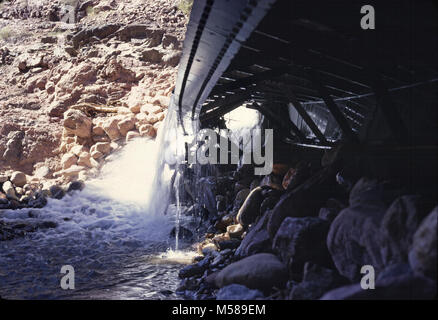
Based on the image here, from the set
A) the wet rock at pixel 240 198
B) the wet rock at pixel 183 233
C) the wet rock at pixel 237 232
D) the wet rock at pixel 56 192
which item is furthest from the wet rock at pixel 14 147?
the wet rock at pixel 237 232

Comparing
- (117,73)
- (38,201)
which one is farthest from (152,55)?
(38,201)

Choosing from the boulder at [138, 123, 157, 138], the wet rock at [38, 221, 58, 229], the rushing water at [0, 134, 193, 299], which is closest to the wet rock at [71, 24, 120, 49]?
the boulder at [138, 123, 157, 138]

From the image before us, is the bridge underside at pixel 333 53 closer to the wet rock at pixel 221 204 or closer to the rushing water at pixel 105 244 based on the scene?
the rushing water at pixel 105 244

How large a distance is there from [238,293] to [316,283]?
0.92m

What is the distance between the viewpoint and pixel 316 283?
273 cm

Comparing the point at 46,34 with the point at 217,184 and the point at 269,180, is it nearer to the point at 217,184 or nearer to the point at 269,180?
the point at 217,184

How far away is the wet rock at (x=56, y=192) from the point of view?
11103 millimetres

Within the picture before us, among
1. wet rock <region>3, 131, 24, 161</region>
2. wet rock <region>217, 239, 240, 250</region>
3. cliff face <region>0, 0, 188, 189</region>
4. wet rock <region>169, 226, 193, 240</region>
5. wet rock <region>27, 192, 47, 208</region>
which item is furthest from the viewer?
cliff face <region>0, 0, 188, 189</region>

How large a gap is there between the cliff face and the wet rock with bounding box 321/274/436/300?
42.9 ft

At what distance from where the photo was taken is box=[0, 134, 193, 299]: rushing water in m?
4.30

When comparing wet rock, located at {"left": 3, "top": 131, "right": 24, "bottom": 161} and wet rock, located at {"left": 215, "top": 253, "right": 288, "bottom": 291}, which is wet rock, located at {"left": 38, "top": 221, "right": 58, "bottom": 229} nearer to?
wet rock, located at {"left": 215, "top": 253, "right": 288, "bottom": 291}

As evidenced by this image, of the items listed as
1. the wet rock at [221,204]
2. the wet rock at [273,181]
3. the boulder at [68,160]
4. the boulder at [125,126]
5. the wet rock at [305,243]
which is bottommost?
the wet rock at [221,204]

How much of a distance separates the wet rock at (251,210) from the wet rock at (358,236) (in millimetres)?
2670

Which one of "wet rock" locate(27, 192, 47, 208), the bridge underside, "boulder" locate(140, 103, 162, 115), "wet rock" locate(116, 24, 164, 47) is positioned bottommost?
"wet rock" locate(27, 192, 47, 208)
